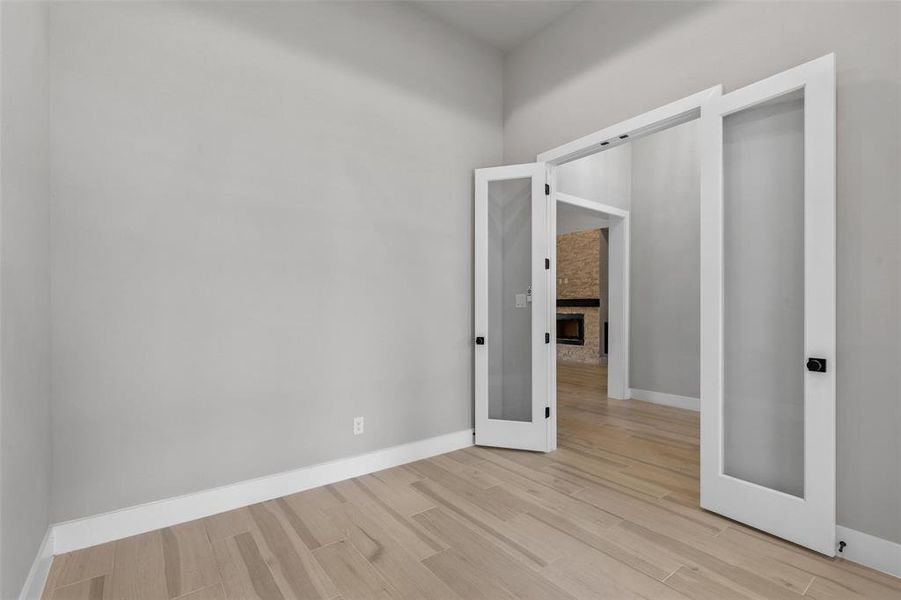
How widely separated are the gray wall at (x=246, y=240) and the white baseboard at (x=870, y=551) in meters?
2.41

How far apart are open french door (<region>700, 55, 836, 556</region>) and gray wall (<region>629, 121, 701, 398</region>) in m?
2.69

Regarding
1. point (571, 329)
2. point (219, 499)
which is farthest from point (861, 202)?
point (571, 329)

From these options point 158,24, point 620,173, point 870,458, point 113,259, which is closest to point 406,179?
point 158,24

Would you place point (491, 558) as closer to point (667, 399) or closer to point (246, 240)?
point (246, 240)

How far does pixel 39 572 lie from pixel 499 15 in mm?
4369

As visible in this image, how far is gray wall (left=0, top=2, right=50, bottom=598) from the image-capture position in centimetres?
144

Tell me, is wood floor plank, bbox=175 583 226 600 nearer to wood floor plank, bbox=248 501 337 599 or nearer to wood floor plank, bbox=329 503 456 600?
wood floor plank, bbox=248 501 337 599

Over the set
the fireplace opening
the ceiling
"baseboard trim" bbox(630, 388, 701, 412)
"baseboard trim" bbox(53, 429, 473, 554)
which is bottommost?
"baseboard trim" bbox(630, 388, 701, 412)

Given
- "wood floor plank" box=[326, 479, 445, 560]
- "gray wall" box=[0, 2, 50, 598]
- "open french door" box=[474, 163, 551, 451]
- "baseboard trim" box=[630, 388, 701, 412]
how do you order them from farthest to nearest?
"baseboard trim" box=[630, 388, 701, 412] < "open french door" box=[474, 163, 551, 451] < "wood floor plank" box=[326, 479, 445, 560] < "gray wall" box=[0, 2, 50, 598]

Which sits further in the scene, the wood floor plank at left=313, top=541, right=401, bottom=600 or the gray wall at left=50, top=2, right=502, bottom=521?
the gray wall at left=50, top=2, right=502, bottom=521

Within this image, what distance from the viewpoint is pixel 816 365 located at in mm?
2010

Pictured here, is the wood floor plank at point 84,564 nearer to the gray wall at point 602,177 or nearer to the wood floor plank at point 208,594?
the wood floor plank at point 208,594

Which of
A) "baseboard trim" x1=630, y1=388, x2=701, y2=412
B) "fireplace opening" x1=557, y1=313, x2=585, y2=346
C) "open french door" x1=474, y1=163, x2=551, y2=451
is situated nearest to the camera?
"open french door" x1=474, y1=163, x2=551, y2=451

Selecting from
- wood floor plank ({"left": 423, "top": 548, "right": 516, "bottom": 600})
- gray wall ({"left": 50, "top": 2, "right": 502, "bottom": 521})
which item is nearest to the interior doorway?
wood floor plank ({"left": 423, "top": 548, "right": 516, "bottom": 600})
